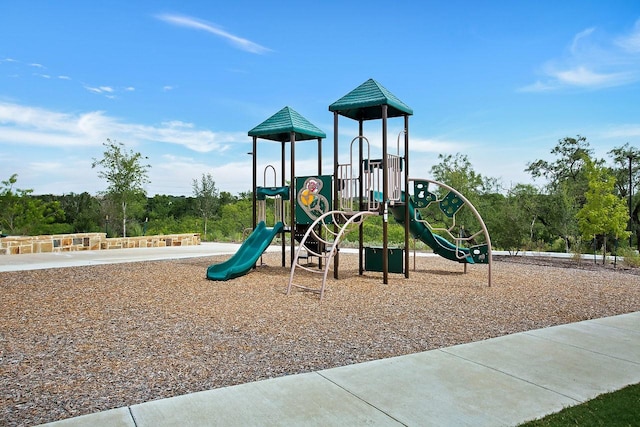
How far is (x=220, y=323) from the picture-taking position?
5461 millimetres

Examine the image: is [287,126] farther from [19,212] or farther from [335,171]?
[19,212]

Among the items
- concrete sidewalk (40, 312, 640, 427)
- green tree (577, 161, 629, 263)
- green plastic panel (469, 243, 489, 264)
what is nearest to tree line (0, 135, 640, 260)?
green tree (577, 161, 629, 263)

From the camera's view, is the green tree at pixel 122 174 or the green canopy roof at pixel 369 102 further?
the green tree at pixel 122 174

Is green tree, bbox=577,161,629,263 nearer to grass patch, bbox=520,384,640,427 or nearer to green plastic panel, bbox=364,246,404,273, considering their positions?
green plastic panel, bbox=364,246,404,273

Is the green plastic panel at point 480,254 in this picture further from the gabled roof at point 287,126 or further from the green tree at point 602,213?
the green tree at point 602,213

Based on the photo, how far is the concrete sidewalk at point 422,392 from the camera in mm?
2846

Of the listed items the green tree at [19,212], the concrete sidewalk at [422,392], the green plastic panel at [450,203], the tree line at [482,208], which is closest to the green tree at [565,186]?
the tree line at [482,208]

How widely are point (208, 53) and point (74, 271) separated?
22.8 ft

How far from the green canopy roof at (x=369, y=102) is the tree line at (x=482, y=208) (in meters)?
6.60

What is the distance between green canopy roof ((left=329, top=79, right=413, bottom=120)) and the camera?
8.50 meters

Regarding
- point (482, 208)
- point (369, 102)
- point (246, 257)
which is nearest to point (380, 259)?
point (246, 257)

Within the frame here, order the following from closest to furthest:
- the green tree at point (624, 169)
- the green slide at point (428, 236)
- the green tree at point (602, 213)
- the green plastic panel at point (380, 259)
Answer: the green plastic panel at point (380, 259)
the green slide at point (428, 236)
the green tree at point (602, 213)
the green tree at point (624, 169)

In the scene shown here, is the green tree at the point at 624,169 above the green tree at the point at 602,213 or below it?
Result: above

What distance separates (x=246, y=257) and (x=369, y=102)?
3.94 metres
